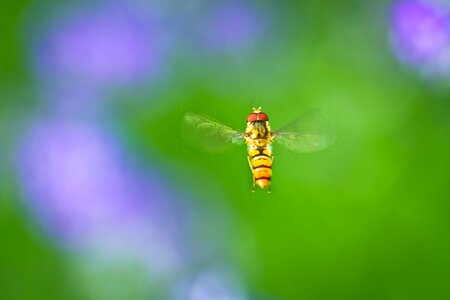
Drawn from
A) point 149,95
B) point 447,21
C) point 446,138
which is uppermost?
point 447,21

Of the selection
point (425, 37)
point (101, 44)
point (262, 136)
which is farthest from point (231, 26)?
point (262, 136)

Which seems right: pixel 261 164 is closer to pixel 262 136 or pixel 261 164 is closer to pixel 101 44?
pixel 262 136

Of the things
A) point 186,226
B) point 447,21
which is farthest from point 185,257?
point 447,21

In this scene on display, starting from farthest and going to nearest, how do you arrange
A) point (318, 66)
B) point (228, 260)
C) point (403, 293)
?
point (318, 66), point (228, 260), point (403, 293)

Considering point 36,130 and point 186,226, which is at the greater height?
point 36,130

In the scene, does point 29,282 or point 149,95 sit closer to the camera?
point 29,282

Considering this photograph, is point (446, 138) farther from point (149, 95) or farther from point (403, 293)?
point (149, 95)

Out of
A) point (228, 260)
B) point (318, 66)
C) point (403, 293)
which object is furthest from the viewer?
point (318, 66)
